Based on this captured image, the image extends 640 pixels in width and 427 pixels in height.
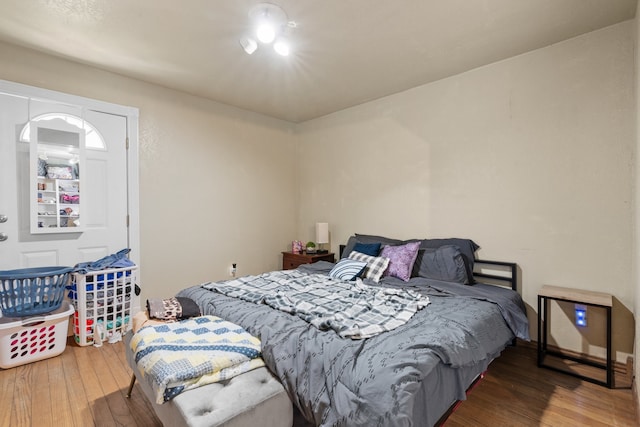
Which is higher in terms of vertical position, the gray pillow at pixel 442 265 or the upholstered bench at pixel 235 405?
the gray pillow at pixel 442 265

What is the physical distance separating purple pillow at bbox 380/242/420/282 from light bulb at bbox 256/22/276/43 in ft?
6.89

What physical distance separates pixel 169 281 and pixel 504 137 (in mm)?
3701

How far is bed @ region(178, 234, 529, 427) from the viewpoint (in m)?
1.29

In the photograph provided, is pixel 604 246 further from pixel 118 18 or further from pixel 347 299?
pixel 118 18

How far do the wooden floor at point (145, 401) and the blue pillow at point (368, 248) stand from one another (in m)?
1.36

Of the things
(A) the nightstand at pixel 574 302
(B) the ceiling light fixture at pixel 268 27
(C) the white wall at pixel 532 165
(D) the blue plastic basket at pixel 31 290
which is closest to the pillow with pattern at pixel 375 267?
(C) the white wall at pixel 532 165

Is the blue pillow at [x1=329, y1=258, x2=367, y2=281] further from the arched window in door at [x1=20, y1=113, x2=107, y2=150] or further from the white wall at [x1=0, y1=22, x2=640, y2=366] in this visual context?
the arched window in door at [x1=20, y1=113, x2=107, y2=150]

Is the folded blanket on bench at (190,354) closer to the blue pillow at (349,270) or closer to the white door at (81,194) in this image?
the blue pillow at (349,270)

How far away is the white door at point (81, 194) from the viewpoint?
2.61 meters

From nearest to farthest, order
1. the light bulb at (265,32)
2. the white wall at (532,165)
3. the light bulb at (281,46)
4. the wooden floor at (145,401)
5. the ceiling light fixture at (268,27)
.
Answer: the wooden floor at (145,401) → the ceiling light fixture at (268,27) → the light bulb at (265,32) → the white wall at (532,165) → the light bulb at (281,46)

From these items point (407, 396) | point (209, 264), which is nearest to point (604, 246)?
point (407, 396)

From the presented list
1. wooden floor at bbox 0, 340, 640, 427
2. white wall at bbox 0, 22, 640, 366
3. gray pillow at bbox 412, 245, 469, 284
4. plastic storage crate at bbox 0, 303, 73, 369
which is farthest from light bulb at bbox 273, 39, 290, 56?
plastic storage crate at bbox 0, 303, 73, 369

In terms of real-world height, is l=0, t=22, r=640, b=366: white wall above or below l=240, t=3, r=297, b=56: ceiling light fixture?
below

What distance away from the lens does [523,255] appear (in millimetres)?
2736
